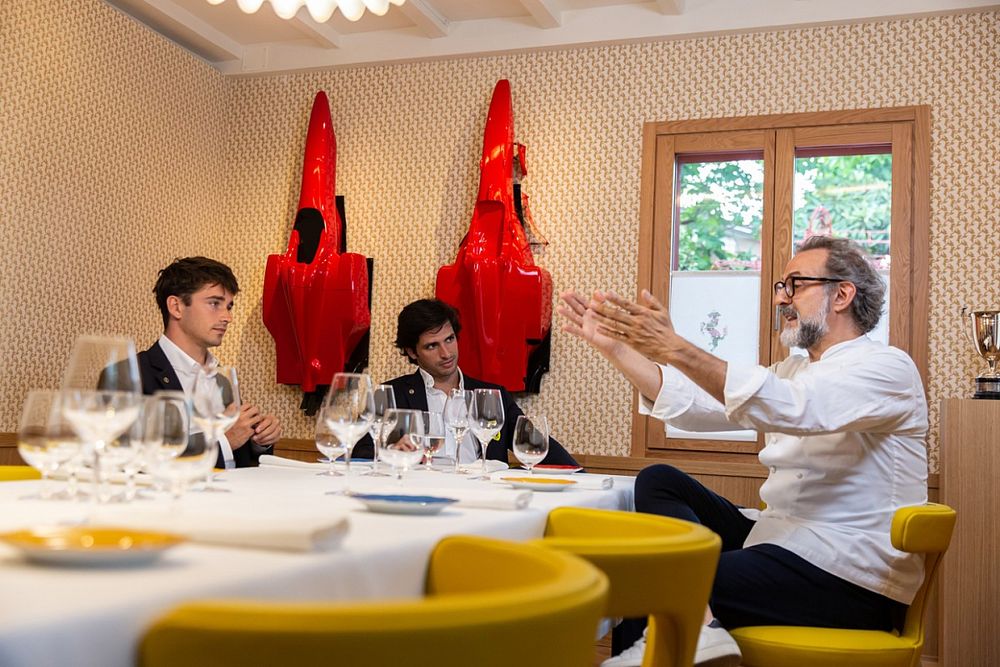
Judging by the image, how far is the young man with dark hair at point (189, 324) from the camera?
310cm

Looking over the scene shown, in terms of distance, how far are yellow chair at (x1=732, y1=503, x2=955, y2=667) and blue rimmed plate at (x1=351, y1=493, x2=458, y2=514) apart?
0.88 m

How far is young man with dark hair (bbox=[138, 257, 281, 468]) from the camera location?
3100 millimetres

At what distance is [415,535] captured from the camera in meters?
1.14

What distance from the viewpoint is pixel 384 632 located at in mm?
646

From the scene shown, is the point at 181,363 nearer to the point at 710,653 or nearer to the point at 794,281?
the point at 794,281

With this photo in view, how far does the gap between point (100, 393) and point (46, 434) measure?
0.35ft

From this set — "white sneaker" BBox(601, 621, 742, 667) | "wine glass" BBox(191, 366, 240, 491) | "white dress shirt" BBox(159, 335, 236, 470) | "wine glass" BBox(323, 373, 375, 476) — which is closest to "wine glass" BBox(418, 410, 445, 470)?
"wine glass" BBox(323, 373, 375, 476)

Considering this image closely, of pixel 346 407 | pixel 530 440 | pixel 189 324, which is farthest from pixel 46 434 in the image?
pixel 189 324

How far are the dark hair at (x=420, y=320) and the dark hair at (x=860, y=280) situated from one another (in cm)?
159

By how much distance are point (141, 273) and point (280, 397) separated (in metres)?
0.86

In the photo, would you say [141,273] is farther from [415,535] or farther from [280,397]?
[415,535]

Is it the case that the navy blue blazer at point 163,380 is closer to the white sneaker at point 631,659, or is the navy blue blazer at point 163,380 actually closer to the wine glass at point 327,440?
the wine glass at point 327,440

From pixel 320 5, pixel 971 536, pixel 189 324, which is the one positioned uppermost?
pixel 320 5

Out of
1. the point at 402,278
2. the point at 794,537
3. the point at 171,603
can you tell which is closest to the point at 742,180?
the point at 402,278
